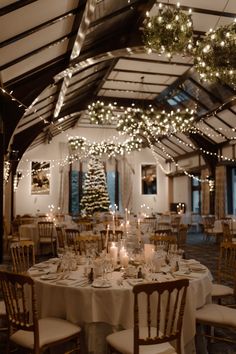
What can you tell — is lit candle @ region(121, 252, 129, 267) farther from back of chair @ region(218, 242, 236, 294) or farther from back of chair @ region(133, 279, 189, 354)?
back of chair @ region(218, 242, 236, 294)

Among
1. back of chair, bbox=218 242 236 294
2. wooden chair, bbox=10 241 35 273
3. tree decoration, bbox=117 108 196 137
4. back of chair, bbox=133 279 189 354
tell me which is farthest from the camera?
tree decoration, bbox=117 108 196 137

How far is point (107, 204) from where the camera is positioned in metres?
16.5

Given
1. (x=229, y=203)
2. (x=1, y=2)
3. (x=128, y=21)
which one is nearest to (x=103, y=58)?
(x=128, y=21)

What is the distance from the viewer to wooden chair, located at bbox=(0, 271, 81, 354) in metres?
2.88

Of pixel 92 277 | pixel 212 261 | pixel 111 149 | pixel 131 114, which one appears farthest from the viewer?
pixel 111 149

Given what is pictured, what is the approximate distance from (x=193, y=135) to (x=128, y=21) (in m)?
8.19

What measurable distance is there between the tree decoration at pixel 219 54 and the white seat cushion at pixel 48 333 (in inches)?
155

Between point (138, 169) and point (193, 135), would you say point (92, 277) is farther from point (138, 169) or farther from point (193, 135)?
point (138, 169)

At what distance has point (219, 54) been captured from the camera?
5094mm

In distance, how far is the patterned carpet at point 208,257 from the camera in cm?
390

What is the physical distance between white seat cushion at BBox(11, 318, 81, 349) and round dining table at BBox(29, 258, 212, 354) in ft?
0.39

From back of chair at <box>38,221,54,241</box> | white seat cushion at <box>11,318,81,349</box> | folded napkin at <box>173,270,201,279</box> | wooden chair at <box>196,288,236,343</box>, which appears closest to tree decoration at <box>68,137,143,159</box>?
back of chair at <box>38,221,54,241</box>

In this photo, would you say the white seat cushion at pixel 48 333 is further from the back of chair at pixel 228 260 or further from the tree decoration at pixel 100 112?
the tree decoration at pixel 100 112

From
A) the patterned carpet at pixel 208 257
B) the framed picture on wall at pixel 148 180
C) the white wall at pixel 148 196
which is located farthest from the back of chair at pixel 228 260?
the framed picture on wall at pixel 148 180
